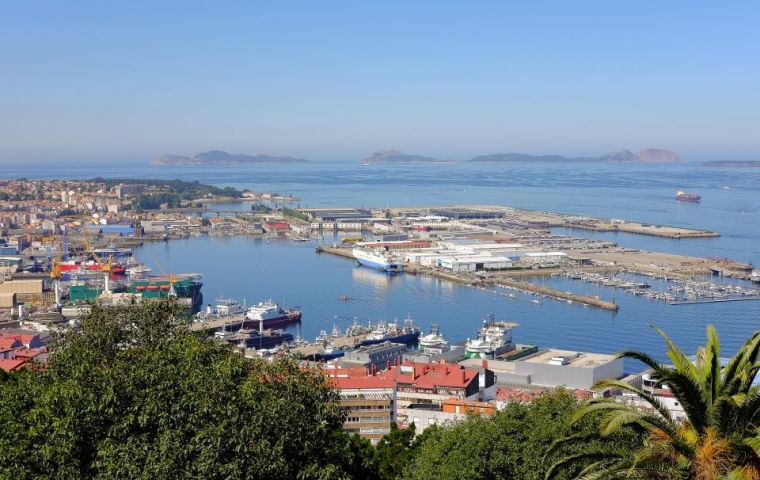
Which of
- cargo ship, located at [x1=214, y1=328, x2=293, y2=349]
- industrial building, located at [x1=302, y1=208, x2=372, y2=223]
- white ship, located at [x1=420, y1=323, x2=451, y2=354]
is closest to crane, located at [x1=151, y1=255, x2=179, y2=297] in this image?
cargo ship, located at [x1=214, y1=328, x2=293, y2=349]

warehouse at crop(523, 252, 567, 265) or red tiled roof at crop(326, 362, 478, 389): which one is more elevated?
red tiled roof at crop(326, 362, 478, 389)

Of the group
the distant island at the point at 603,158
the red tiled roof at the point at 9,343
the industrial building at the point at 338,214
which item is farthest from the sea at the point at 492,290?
the distant island at the point at 603,158

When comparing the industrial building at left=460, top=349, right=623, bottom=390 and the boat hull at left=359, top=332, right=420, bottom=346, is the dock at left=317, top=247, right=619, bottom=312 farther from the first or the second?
the industrial building at left=460, top=349, right=623, bottom=390

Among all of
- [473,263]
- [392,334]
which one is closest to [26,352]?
[392,334]

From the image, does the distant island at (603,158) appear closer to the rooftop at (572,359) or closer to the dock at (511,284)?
the dock at (511,284)

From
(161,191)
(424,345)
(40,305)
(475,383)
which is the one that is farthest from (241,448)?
(161,191)

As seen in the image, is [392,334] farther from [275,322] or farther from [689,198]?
[689,198]
